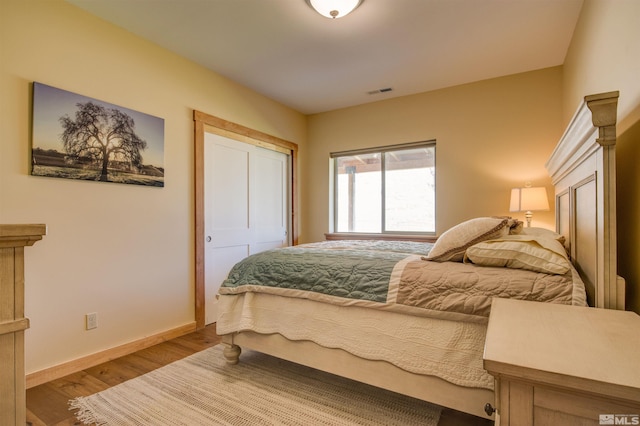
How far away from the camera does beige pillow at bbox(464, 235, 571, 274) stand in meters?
1.33

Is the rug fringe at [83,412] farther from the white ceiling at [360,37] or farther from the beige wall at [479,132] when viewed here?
the beige wall at [479,132]

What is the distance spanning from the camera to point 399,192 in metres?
4.06

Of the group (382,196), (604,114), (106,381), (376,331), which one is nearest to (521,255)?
(604,114)

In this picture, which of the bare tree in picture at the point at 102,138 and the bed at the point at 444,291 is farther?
the bare tree in picture at the point at 102,138

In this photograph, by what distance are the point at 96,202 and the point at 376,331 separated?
2215 mm

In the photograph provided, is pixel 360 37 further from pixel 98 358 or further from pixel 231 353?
pixel 98 358

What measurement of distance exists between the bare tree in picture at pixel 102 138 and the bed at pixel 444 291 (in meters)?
1.51

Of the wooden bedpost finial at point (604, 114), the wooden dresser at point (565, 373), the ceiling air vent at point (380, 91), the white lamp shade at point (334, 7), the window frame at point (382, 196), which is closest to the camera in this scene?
the wooden dresser at point (565, 373)

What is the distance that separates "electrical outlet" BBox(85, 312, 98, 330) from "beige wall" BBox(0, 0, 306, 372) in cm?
4

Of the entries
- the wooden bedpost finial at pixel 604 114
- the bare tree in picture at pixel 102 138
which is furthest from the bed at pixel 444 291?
the bare tree in picture at pixel 102 138

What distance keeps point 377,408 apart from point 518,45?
3149mm

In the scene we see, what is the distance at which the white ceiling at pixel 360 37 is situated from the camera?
7.32ft

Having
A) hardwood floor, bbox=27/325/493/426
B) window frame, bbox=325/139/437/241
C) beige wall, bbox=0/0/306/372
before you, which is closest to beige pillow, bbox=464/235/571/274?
hardwood floor, bbox=27/325/493/426

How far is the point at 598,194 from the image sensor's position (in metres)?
1.11
